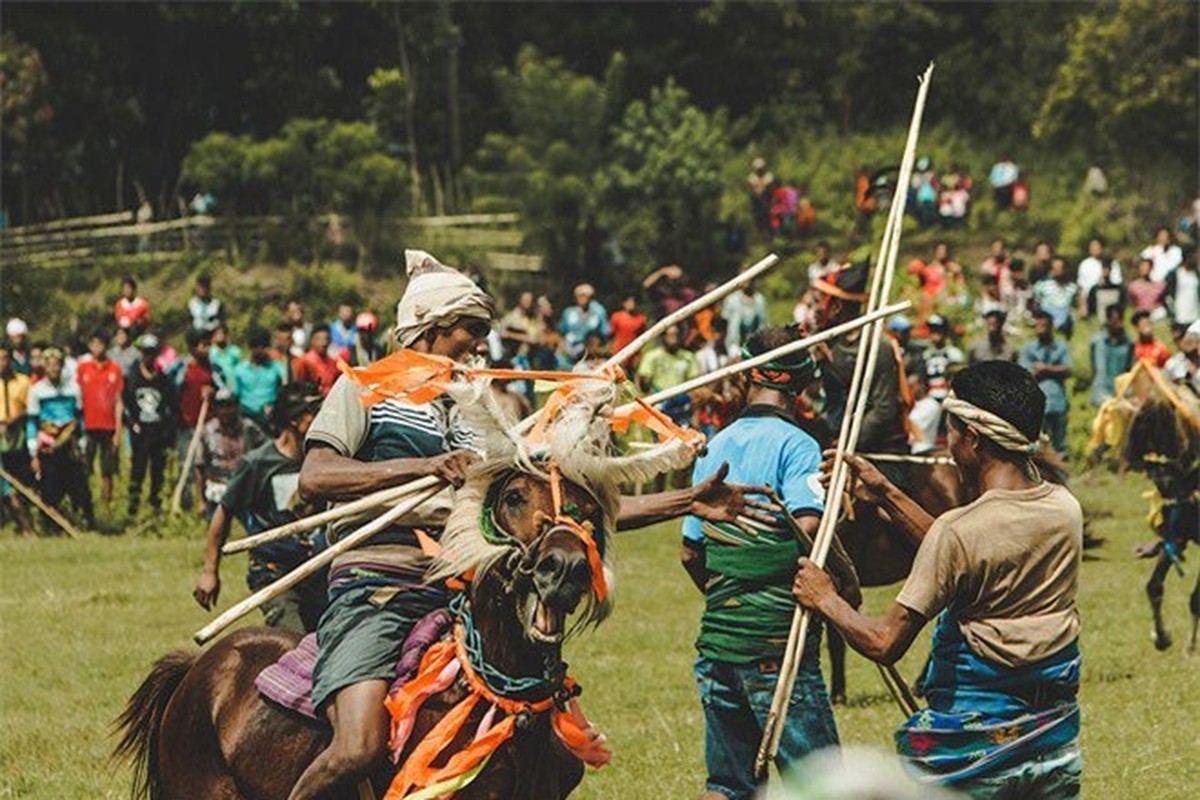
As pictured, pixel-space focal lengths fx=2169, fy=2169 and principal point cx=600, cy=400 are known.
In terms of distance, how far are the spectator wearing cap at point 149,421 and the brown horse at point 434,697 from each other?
629 inches

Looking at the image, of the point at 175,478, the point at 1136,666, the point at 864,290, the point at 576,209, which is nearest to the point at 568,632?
the point at 864,290

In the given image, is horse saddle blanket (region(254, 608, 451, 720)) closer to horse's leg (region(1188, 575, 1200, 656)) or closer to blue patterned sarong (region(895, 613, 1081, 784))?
blue patterned sarong (region(895, 613, 1081, 784))

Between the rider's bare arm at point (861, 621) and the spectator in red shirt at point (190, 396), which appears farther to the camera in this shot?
the spectator in red shirt at point (190, 396)

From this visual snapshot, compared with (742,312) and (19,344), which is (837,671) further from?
(742,312)

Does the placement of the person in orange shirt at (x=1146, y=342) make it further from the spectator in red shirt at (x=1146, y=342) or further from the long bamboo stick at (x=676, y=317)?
the long bamboo stick at (x=676, y=317)

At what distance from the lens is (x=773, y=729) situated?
7.72 meters

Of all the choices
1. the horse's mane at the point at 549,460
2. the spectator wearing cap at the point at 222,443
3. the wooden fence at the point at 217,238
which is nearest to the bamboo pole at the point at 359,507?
the horse's mane at the point at 549,460

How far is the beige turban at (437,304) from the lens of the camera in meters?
7.96

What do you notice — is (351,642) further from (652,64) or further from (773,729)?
(652,64)

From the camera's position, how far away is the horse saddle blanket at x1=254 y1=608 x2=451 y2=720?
296 inches

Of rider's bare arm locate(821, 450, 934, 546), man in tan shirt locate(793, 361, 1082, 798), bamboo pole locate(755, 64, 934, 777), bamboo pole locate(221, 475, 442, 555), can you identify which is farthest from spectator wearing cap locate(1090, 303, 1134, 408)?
bamboo pole locate(221, 475, 442, 555)

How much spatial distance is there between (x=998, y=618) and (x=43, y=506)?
1861 centimetres

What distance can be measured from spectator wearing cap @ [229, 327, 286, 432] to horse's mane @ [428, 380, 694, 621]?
642 inches

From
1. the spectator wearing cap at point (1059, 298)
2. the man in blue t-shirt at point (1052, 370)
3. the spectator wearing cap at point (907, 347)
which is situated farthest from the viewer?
the spectator wearing cap at point (1059, 298)
